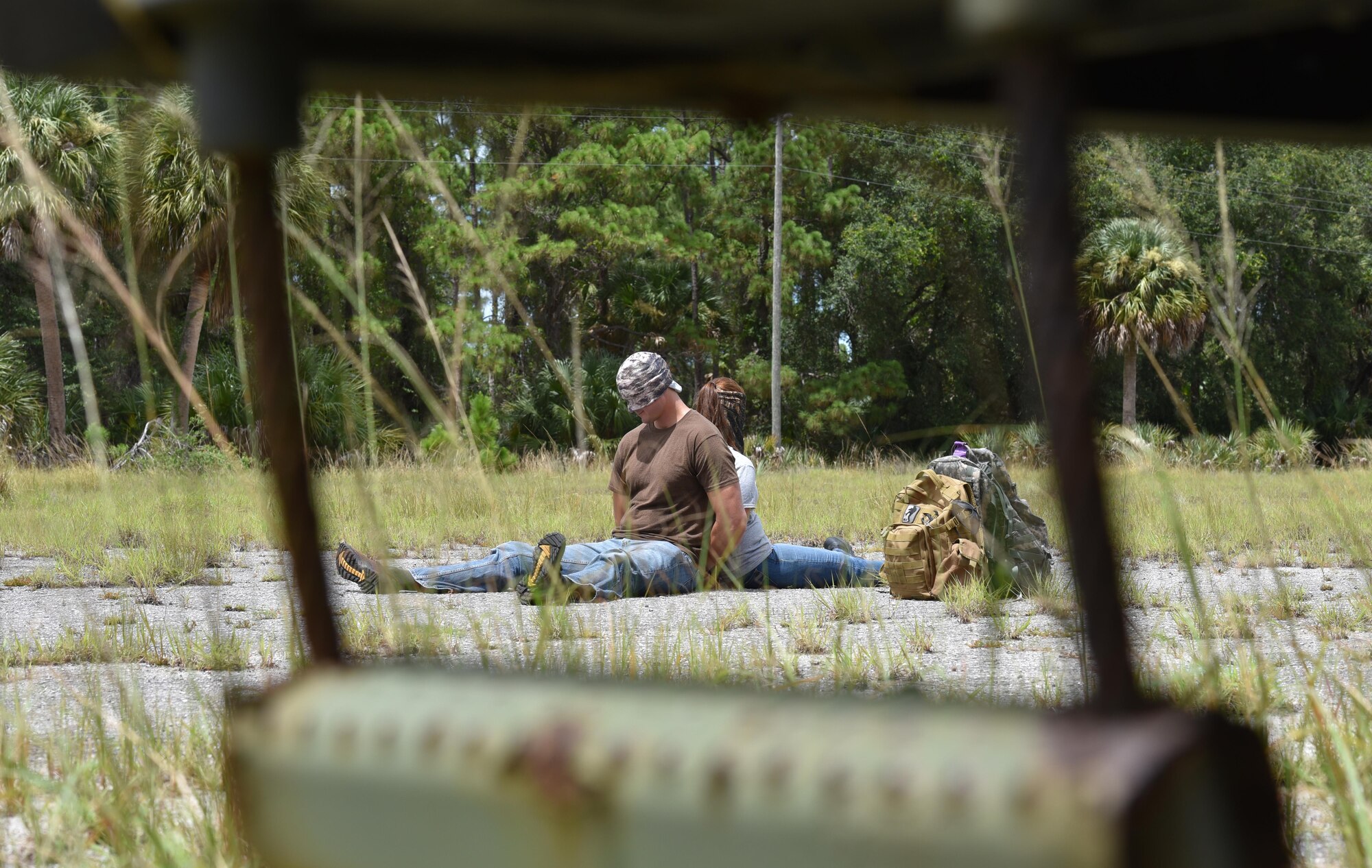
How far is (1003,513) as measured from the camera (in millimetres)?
5352

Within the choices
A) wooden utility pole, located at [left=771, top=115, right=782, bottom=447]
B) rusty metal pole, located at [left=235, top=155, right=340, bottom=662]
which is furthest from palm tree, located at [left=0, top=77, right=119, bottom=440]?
wooden utility pole, located at [left=771, top=115, right=782, bottom=447]

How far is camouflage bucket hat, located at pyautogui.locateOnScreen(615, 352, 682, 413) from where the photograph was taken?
17.7ft

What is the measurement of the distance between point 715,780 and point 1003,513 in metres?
4.86

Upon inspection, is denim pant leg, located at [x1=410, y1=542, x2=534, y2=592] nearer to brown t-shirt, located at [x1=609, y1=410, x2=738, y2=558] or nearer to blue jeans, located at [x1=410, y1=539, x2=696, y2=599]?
blue jeans, located at [x1=410, y1=539, x2=696, y2=599]

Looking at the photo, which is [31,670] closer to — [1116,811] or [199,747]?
[199,747]

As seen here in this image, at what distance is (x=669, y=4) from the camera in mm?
864

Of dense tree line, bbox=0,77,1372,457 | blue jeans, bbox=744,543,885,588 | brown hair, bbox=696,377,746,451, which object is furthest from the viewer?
dense tree line, bbox=0,77,1372,457

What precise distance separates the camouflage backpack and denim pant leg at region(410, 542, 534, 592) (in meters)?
1.92

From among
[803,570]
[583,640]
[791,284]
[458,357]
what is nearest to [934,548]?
[803,570]

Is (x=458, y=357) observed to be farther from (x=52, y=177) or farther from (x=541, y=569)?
(x=52, y=177)

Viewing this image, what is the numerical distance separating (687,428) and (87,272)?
331 centimetres

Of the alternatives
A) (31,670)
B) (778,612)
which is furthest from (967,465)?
→ (31,670)

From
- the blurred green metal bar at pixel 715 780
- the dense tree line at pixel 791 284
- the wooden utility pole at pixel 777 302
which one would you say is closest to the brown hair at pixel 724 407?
the blurred green metal bar at pixel 715 780

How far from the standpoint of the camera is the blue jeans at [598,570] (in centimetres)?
518
